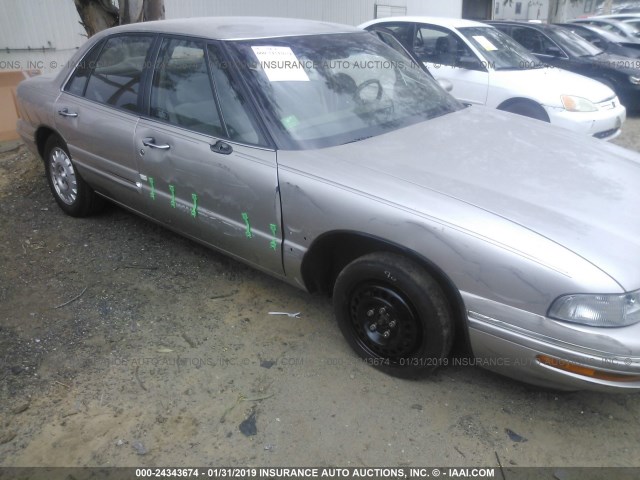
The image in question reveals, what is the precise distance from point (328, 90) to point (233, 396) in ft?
5.90

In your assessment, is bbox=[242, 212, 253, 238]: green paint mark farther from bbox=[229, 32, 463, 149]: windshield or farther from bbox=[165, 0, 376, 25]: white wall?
bbox=[165, 0, 376, 25]: white wall

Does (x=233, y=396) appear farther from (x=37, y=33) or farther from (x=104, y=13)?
(x=37, y=33)

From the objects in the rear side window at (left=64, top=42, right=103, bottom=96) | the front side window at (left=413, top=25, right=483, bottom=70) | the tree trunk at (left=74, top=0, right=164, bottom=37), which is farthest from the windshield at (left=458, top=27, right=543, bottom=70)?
the rear side window at (left=64, top=42, right=103, bottom=96)

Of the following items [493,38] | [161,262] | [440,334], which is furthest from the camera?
[493,38]

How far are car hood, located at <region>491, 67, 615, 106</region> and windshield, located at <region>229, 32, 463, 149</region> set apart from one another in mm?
3091

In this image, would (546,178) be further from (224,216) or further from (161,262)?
(161,262)

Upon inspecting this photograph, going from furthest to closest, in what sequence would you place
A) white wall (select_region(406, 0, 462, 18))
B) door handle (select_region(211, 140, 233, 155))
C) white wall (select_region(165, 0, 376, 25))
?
1. white wall (select_region(406, 0, 462, 18))
2. white wall (select_region(165, 0, 376, 25))
3. door handle (select_region(211, 140, 233, 155))

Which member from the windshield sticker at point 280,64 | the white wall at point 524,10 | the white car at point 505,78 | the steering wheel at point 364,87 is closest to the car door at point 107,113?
the windshield sticker at point 280,64

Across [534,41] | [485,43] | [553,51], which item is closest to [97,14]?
[485,43]

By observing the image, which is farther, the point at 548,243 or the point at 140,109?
the point at 140,109

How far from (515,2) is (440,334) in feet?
99.4

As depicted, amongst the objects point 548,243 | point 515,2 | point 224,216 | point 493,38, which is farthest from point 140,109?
point 515,2

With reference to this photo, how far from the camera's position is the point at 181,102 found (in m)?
3.42

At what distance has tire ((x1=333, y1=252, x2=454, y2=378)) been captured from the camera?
2.46m
